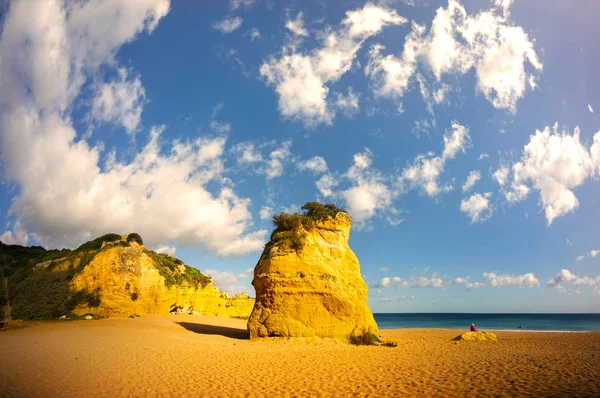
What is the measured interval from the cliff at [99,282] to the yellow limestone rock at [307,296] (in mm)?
15517

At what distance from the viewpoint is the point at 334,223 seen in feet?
66.6

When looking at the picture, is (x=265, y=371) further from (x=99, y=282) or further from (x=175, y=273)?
(x=175, y=273)

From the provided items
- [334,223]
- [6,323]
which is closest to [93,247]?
[6,323]

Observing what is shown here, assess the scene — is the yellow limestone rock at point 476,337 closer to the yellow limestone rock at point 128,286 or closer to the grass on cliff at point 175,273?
the yellow limestone rock at point 128,286

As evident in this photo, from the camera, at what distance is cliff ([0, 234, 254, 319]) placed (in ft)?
83.9

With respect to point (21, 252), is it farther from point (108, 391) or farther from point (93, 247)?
point (108, 391)

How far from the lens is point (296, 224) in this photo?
63.7 ft

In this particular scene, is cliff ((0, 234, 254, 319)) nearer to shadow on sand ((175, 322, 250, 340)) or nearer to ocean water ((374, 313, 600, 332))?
shadow on sand ((175, 322, 250, 340))

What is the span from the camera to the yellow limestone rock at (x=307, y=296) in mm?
17234

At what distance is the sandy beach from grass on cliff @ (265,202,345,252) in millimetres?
5316

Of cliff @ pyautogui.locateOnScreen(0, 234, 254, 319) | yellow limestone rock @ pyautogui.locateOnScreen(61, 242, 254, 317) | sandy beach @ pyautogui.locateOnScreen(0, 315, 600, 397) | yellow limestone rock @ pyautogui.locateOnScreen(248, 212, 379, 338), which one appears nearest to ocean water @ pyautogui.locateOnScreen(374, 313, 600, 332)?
yellow limestone rock @ pyautogui.locateOnScreen(248, 212, 379, 338)

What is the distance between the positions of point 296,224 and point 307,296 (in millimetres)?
4281

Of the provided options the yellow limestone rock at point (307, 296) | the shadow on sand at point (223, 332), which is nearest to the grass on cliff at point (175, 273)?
the shadow on sand at point (223, 332)

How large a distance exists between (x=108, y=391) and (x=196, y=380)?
2.16 meters
